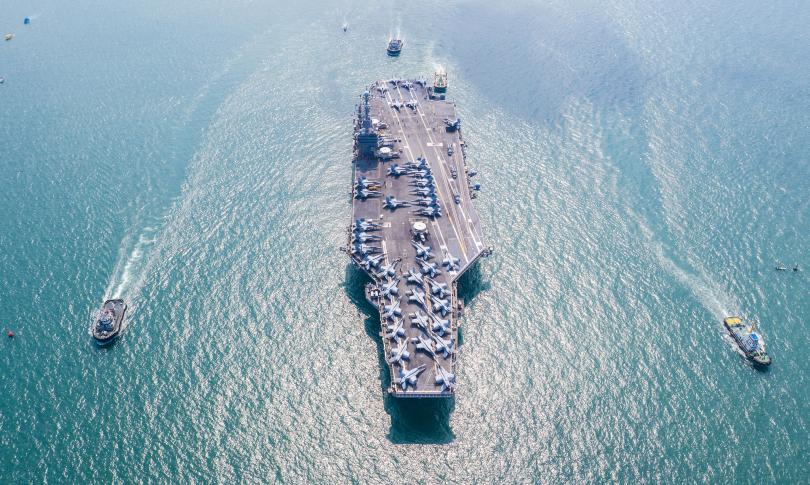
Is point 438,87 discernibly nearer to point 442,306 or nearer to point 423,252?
point 423,252

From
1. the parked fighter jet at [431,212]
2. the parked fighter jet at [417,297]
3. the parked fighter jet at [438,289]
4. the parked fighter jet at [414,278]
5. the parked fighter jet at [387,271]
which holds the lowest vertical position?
the parked fighter jet at [417,297]

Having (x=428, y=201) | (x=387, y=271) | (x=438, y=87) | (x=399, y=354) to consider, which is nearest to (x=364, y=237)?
(x=387, y=271)

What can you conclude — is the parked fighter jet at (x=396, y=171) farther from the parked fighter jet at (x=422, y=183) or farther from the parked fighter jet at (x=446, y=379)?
the parked fighter jet at (x=446, y=379)

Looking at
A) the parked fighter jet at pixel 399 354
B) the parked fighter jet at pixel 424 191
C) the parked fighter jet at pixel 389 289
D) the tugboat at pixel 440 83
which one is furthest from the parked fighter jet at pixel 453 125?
the parked fighter jet at pixel 399 354

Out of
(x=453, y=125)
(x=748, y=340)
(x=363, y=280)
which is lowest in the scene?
(x=748, y=340)

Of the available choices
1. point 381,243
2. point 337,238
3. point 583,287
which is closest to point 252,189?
point 337,238

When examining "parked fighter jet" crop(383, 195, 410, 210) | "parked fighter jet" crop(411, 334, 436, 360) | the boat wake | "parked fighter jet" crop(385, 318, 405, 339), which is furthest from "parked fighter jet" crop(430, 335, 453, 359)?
the boat wake
